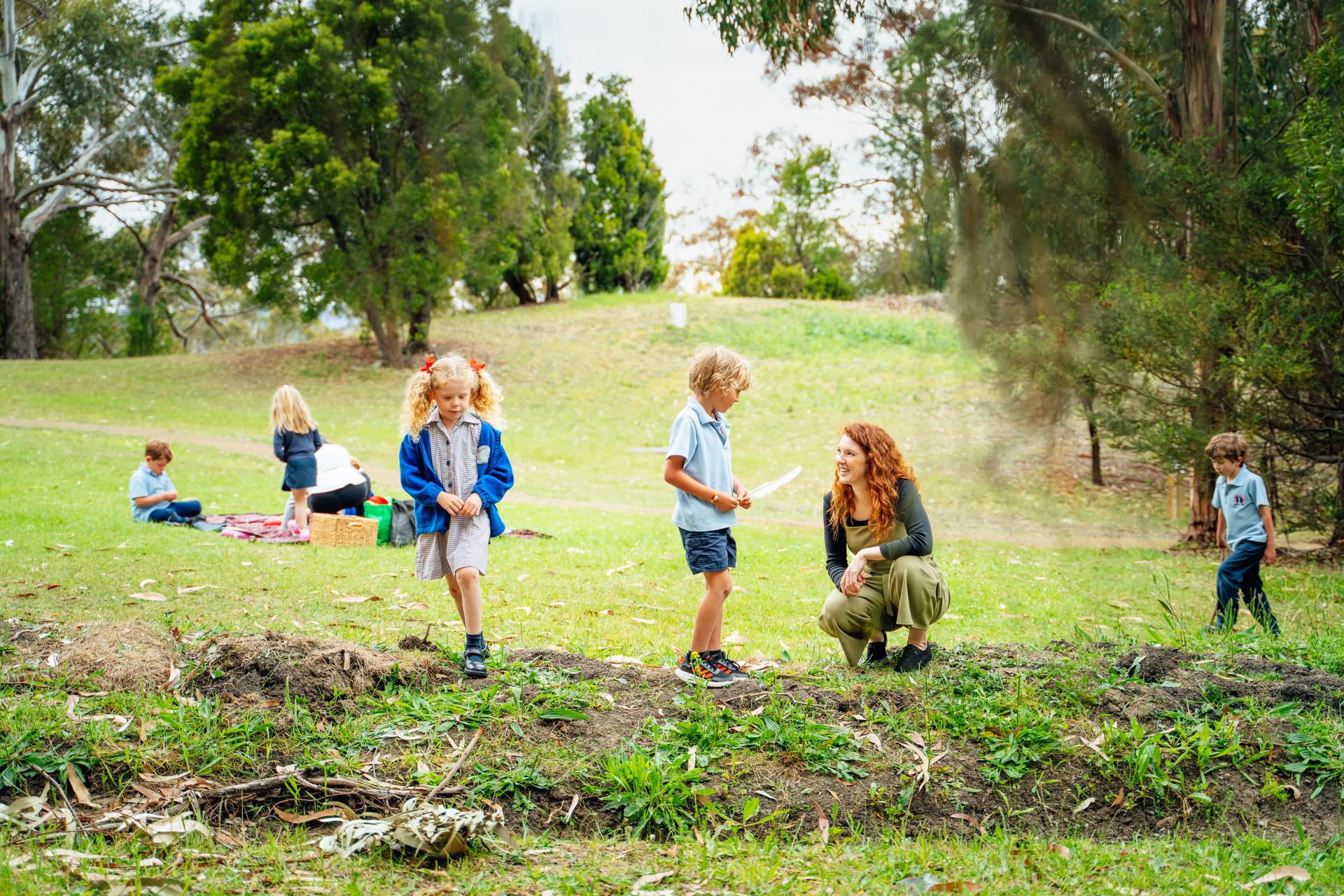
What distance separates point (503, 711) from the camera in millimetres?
4156

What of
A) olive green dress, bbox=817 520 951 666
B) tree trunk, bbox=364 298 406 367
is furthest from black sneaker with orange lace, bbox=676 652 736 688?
tree trunk, bbox=364 298 406 367

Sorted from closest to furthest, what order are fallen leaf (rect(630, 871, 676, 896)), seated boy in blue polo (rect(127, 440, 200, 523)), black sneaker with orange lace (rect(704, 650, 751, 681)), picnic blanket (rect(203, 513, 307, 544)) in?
fallen leaf (rect(630, 871, 676, 896)) < black sneaker with orange lace (rect(704, 650, 751, 681)) < picnic blanket (rect(203, 513, 307, 544)) < seated boy in blue polo (rect(127, 440, 200, 523))

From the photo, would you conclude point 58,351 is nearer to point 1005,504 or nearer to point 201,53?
→ point 201,53

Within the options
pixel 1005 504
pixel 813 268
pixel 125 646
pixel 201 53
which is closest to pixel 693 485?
pixel 125 646

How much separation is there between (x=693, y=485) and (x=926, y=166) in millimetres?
2983

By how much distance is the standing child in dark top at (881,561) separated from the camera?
4.88m

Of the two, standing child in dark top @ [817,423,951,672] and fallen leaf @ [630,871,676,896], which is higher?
standing child in dark top @ [817,423,951,672]

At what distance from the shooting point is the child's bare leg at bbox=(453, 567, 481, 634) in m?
4.86

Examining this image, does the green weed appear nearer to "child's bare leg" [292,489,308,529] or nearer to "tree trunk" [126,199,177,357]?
"child's bare leg" [292,489,308,529]

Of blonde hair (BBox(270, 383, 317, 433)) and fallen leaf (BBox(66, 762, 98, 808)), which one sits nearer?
fallen leaf (BBox(66, 762, 98, 808))

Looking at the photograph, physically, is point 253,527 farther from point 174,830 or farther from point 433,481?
point 174,830

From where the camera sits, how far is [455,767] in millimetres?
3627

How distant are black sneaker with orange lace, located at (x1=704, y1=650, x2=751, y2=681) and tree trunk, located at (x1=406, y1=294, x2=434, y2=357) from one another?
22157 mm

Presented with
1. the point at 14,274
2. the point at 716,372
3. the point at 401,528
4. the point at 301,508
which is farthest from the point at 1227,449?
the point at 14,274
